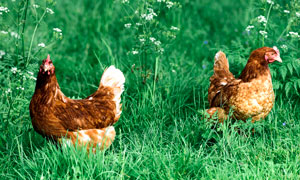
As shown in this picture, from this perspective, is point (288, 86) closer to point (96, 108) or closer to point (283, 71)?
point (283, 71)

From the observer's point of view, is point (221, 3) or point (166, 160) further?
point (221, 3)

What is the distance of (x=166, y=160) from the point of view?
12.4ft

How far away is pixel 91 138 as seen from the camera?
13.3 ft

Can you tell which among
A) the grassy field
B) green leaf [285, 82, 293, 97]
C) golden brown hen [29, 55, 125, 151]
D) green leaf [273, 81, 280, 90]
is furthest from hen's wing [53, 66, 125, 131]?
green leaf [285, 82, 293, 97]

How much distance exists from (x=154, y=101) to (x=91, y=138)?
1152 mm

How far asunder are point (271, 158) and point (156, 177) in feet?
3.72

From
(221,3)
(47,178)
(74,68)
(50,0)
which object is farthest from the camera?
(221,3)

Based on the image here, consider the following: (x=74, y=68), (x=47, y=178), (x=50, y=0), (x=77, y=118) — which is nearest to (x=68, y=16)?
(x=74, y=68)

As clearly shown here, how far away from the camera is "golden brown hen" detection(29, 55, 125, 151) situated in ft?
12.7

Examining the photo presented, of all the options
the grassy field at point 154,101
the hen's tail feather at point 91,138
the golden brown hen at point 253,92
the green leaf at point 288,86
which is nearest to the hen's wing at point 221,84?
the golden brown hen at point 253,92

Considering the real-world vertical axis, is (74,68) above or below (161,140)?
above

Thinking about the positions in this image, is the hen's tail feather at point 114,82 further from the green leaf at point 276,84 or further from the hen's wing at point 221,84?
the green leaf at point 276,84

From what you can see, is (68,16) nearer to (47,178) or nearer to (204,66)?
(204,66)

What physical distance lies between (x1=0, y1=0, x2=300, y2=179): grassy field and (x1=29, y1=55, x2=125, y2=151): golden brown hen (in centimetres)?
18
